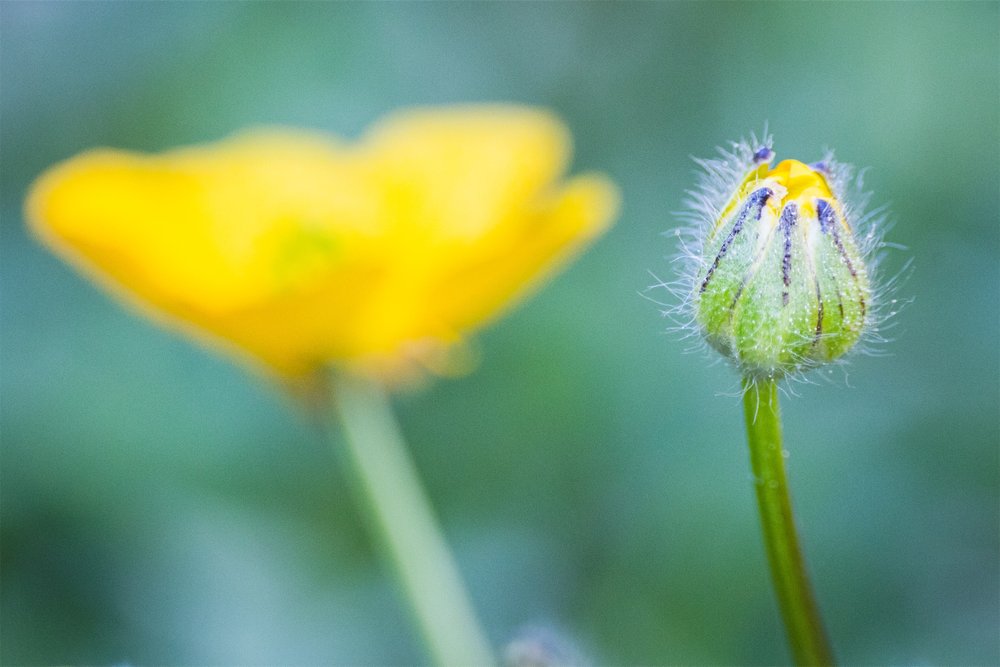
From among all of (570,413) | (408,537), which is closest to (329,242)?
(408,537)

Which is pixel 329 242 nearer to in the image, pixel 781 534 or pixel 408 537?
pixel 408 537

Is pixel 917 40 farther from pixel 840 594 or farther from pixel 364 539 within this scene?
pixel 364 539

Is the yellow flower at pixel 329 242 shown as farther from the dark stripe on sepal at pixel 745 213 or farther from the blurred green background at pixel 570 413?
the dark stripe on sepal at pixel 745 213

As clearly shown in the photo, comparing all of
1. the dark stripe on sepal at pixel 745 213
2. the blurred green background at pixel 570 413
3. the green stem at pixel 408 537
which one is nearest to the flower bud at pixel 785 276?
the dark stripe on sepal at pixel 745 213

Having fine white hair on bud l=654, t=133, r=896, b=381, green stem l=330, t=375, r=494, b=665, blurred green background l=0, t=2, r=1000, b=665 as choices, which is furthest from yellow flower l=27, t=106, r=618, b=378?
fine white hair on bud l=654, t=133, r=896, b=381

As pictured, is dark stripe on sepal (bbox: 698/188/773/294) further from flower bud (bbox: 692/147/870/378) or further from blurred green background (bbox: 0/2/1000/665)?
blurred green background (bbox: 0/2/1000/665)

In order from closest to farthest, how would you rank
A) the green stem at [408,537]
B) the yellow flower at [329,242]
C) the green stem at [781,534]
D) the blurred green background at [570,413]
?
the green stem at [781,534] → the green stem at [408,537] → the yellow flower at [329,242] → the blurred green background at [570,413]

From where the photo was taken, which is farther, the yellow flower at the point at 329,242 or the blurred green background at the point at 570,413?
the blurred green background at the point at 570,413

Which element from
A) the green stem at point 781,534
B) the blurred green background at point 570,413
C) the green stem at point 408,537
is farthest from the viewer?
the blurred green background at point 570,413
